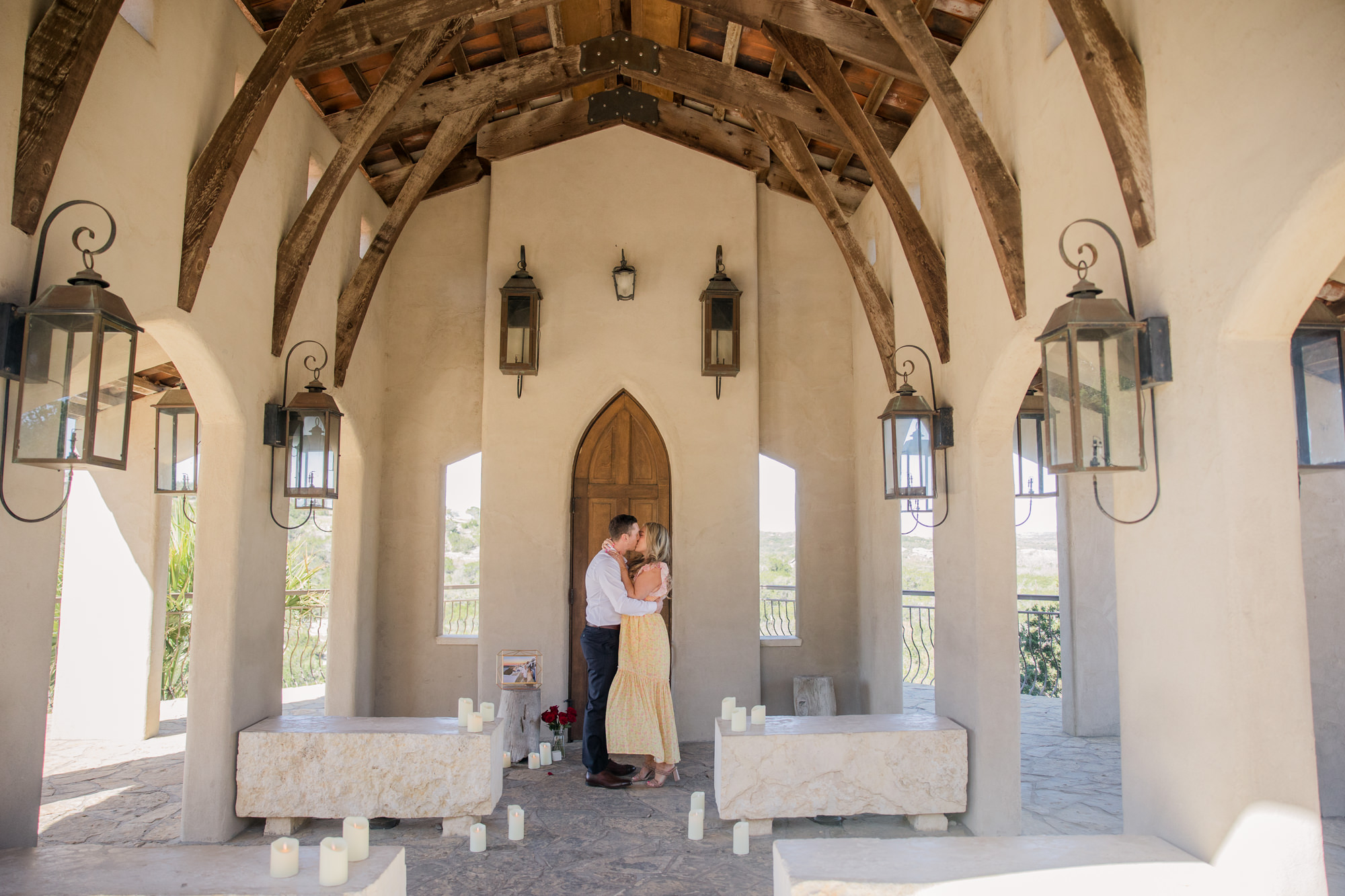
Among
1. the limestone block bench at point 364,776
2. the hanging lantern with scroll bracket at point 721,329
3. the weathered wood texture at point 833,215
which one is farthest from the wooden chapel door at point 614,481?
the limestone block bench at point 364,776

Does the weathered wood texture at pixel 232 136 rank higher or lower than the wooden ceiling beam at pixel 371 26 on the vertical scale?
lower

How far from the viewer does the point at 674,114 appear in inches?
295

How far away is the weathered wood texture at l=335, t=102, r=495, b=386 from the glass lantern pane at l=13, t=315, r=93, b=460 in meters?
3.26

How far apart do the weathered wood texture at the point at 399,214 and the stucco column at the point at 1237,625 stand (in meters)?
5.27

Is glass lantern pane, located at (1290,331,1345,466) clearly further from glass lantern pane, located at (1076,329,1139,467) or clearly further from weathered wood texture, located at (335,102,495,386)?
weathered wood texture, located at (335,102,495,386)

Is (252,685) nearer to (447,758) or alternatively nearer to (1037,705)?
(447,758)

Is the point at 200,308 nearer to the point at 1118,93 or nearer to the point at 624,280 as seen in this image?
the point at 624,280

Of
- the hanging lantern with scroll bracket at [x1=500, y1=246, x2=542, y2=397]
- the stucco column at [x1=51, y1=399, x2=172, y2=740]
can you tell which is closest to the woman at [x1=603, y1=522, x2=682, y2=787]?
the hanging lantern with scroll bracket at [x1=500, y1=246, x2=542, y2=397]

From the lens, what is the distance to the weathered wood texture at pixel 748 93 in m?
6.30

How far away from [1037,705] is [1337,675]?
12.3ft

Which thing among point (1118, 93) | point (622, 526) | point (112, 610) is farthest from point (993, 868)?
point (112, 610)

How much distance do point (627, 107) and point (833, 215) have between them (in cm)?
193

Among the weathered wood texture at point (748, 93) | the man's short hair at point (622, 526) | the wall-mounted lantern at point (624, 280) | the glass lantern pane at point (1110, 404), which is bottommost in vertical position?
the man's short hair at point (622, 526)

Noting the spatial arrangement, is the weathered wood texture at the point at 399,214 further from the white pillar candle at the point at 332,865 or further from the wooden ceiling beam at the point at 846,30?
the white pillar candle at the point at 332,865
